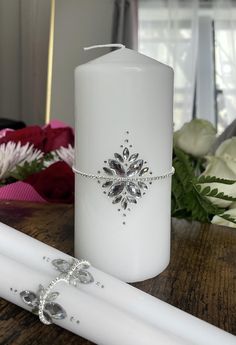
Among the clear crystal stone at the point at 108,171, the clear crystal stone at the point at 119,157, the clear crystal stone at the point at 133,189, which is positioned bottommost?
the clear crystal stone at the point at 133,189

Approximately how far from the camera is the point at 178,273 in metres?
0.39

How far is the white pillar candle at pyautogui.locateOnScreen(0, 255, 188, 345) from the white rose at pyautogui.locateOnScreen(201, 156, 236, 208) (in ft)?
0.76

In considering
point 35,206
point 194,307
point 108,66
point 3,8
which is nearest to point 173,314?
point 194,307

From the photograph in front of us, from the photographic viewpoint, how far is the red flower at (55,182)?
55cm

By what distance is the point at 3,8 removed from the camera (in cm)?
254

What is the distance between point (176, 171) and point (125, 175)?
→ 16 centimetres

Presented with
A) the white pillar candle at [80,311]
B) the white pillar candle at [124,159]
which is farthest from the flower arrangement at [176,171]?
the white pillar candle at [80,311]

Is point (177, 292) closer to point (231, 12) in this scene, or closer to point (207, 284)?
point (207, 284)

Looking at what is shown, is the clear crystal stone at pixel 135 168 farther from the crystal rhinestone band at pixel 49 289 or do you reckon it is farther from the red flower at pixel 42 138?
the red flower at pixel 42 138

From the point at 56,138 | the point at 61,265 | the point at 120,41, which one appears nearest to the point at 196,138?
the point at 56,138

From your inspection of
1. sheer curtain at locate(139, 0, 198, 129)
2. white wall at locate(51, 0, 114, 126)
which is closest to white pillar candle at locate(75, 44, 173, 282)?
white wall at locate(51, 0, 114, 126)

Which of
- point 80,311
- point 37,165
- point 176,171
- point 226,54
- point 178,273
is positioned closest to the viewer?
point 80,311

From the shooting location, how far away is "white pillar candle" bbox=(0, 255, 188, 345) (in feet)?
0.85

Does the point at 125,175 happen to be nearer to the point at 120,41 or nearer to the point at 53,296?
the point at 53,296
